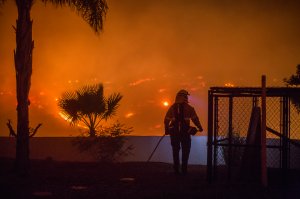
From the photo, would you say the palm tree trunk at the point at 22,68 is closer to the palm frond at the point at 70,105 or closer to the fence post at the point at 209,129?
the palm frond at the point at 70,105

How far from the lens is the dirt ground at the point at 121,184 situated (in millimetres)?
9234

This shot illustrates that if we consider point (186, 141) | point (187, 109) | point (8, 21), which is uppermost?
point (8, 21)

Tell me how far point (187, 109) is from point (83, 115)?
4.39 metres

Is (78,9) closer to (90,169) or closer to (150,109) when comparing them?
(90,169)

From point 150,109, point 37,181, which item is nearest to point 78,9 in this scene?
point 37,181

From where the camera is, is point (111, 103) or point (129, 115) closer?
point (111, 103)

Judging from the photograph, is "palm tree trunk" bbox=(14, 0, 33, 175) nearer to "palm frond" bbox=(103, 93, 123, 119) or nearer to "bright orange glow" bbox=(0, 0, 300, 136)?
"palm frond" bbox=(103, 93, 123, 119)

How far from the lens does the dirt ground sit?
30.3 feet

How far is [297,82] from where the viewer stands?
14203 mm

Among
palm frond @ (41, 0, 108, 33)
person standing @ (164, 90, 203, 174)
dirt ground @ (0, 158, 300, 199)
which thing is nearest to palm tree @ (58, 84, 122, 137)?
dirt ground @ (0, 158, 300, 199)

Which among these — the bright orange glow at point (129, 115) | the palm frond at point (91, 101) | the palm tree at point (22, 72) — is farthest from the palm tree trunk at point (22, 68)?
the bright orange glow at point (129, 115)

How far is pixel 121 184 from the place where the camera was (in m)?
10.7

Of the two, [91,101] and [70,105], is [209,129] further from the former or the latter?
[70,105]

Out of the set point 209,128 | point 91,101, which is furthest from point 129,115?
point 209,128
